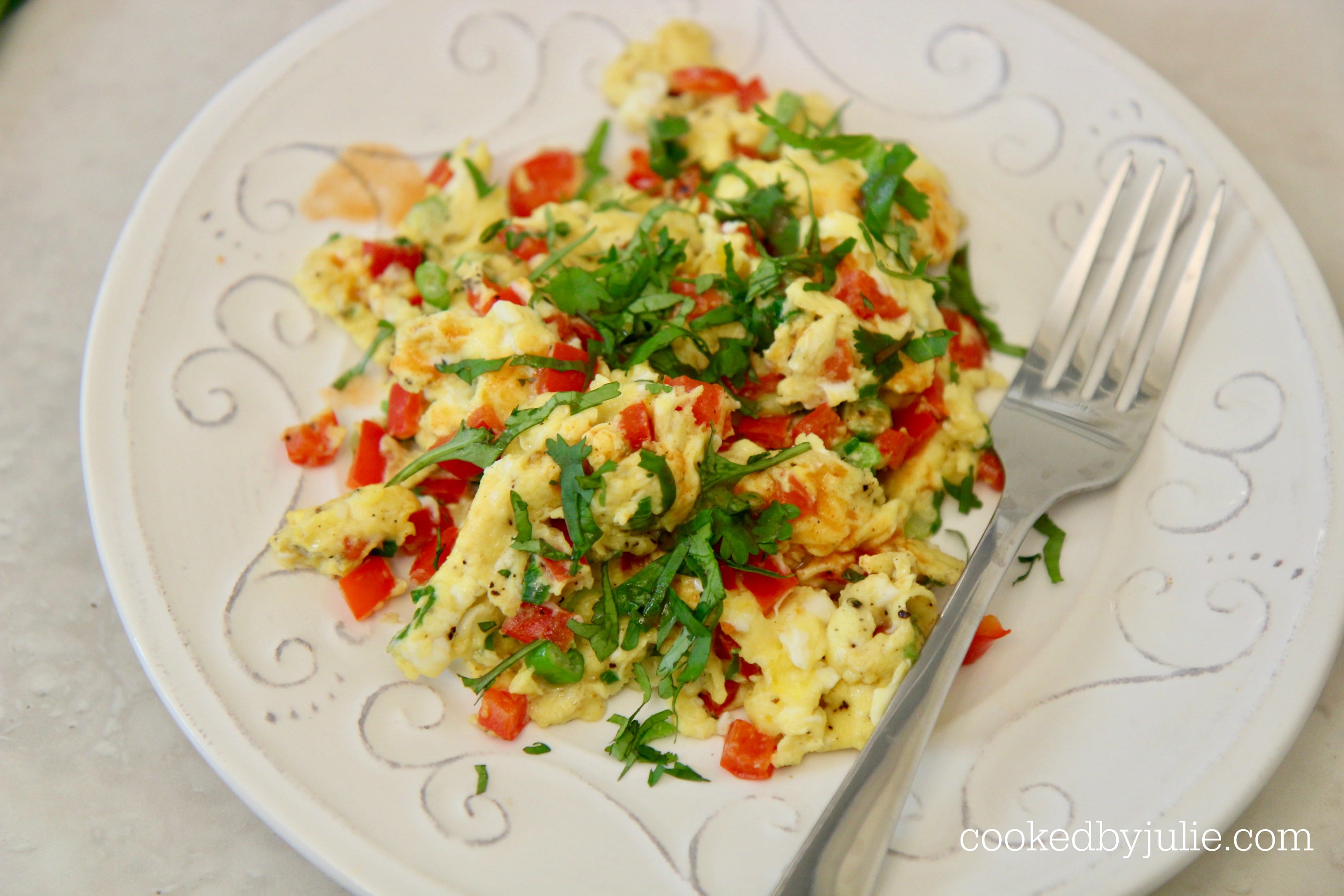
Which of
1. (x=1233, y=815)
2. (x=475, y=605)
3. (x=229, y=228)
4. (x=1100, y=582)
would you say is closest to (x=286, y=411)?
(x=229, y=228)

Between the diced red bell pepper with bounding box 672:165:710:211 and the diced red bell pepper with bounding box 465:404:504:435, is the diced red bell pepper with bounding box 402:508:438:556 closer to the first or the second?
the diced red bell pepper with bounding box 465:404:504:435

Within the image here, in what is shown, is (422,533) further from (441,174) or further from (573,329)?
(441,174)

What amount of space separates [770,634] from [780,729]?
0.74 ft

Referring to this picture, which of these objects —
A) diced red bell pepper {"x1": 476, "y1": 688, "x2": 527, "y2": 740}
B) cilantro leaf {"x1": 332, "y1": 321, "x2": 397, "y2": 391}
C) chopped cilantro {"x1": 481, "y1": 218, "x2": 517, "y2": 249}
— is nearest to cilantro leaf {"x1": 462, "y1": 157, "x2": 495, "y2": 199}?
chopped cilantro {"x1": 481, "y1": 218, "x2": 517, "y2": 249}

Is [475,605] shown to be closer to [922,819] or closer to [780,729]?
[780,729]

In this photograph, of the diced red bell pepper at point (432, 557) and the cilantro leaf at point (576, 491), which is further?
the diced red bell pepper at point (432, 557)

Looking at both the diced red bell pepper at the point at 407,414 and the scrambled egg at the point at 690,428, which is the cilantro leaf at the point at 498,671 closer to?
the scrambled egg at the point at 690,428

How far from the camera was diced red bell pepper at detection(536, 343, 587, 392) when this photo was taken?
97.9 inches

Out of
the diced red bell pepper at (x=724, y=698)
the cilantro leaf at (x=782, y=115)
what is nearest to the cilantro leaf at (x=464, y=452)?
the diced red bell pepper at (x=724, y=698)

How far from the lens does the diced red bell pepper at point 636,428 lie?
89.6 inches

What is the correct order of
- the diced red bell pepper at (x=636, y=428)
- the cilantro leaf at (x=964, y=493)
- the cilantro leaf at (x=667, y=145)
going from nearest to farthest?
the diced red bell pepper at (x=636, y=428) → the cilantro leaf at (x=964, y=493) → the cilantro leaf at (x=667, y=145)

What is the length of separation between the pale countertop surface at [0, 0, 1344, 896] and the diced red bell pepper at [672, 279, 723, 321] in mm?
1761

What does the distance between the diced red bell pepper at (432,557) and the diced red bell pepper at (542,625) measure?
26 centimetres

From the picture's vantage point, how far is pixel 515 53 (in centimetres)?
320
